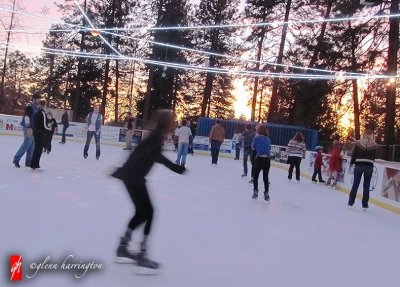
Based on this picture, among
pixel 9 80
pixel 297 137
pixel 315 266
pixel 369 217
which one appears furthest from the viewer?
pixel 9 80

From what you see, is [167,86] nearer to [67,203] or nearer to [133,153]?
[67,203]

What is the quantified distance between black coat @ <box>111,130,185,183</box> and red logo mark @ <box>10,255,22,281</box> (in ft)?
3.34

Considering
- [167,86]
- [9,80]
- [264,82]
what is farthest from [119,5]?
[9,80]

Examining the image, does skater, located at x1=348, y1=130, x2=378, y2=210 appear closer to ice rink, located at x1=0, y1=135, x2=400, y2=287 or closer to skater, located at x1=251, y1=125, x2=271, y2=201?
ice rink, located at x1=0, y1=135, x2=400, y2=287

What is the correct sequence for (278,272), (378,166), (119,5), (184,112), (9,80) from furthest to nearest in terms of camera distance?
1. (9,80)
2. (184,112)
3. (119,5)
4. (378,166)
5. (278,272)

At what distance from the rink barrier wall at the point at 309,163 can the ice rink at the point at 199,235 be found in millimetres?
535

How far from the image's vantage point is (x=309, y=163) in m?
16.2

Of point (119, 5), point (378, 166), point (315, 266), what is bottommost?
point (315, 266)

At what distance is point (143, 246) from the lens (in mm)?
4129

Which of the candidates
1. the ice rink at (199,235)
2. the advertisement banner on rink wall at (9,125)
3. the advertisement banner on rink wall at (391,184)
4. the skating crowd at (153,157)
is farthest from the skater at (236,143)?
the ice rink at (199,235)

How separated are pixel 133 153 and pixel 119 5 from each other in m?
34.7

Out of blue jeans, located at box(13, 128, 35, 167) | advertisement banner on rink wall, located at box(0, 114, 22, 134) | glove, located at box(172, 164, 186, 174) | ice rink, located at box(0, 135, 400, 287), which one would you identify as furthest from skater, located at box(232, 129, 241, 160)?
glove, located at box(172, 164, 186, 174)

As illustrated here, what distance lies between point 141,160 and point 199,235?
1.80 m

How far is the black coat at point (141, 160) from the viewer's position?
3998 millimetres
